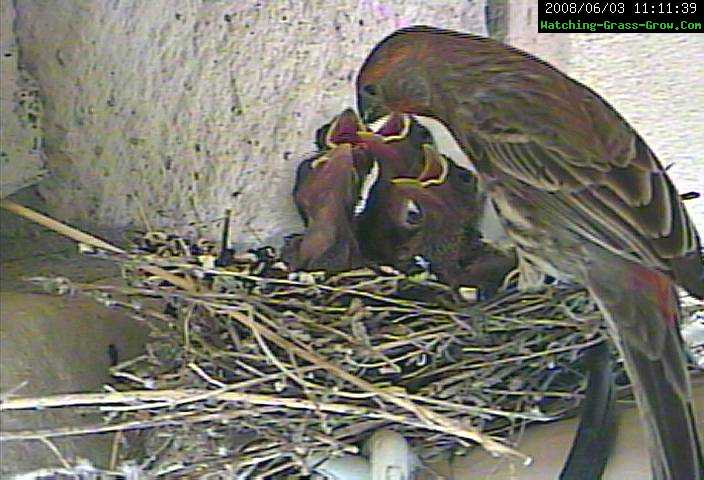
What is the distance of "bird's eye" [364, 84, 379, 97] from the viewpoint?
0.97m

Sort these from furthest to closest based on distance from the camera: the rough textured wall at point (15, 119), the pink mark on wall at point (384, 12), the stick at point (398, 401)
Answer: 1. the pink mark on wall at point (384, 12)
2. the rough textured wall at point (15, 119)
3. the stick at point (398, 401)

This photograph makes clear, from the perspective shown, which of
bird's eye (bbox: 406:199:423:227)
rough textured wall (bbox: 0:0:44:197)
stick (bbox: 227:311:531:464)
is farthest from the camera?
bird's eye (bbox: 406:199:423:227)

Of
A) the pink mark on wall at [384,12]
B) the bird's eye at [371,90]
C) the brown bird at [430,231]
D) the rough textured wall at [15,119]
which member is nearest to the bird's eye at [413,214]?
the brown bird at [430,231]

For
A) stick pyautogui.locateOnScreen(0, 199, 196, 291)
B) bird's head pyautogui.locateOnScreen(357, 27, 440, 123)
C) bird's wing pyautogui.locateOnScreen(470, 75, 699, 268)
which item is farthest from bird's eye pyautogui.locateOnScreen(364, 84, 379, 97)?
stick pyautogui.locateOnScreen(0, 199, 196, 291)

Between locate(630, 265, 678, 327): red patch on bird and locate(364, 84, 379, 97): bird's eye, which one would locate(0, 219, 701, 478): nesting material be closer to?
locate(630, 265, 678, 327): red patch on bird

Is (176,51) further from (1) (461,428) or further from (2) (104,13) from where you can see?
(1) (461,428)

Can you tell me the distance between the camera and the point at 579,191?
2.65ft

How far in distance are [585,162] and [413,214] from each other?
0.19 m

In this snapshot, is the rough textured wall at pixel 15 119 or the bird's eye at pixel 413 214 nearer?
the rough textured wall at pixel 15 119

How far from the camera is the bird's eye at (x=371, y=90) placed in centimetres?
97

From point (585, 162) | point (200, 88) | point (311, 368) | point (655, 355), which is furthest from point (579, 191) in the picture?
point (200, 88)

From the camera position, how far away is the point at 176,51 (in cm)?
98

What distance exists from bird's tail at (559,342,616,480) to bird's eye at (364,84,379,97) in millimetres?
313

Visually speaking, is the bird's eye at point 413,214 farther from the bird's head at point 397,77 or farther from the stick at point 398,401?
the stick at point 398,401
